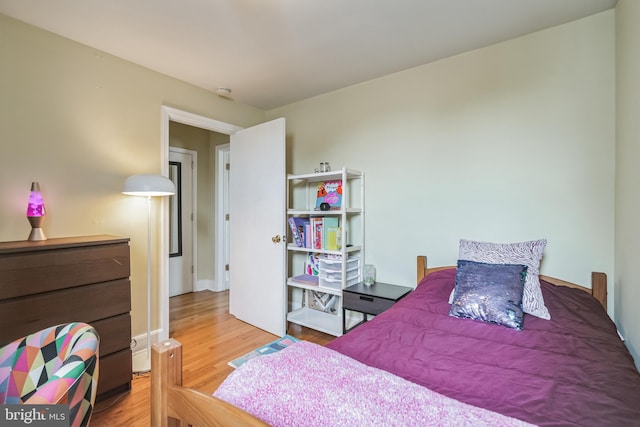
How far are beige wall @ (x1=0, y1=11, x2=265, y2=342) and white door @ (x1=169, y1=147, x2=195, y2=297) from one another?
1501 mm

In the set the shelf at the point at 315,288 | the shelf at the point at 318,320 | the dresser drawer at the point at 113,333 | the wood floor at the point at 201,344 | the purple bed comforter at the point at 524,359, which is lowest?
the wood floor at the point at 201,344

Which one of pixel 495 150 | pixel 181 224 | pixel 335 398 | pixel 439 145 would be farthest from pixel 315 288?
pixel 181 224

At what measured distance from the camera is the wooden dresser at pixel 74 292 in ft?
5.12

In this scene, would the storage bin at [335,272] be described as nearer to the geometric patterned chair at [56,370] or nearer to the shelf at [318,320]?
the shelf at [318,320]

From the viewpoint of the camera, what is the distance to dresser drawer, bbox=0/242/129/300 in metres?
1.55

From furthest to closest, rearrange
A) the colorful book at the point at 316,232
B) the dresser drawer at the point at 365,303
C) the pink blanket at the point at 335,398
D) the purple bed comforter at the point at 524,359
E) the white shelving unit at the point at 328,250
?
the colorful book at the point at 316,232 < the white shelving unit at the point at 328,250 < the dresser drawer at the point at 365,303 < the purple bed comforter at the point at 524,359 < the pink blanket at the point at 335,398

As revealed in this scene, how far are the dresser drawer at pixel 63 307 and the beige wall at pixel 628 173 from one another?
113 inches

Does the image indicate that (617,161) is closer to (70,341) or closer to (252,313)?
(70,341)

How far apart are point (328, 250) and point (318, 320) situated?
29.9 inches

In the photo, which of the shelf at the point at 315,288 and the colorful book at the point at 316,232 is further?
the colorful book at the point at 316,232

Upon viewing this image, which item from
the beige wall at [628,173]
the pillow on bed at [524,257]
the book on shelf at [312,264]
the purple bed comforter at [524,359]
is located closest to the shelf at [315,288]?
the book on shelf at [312,264]

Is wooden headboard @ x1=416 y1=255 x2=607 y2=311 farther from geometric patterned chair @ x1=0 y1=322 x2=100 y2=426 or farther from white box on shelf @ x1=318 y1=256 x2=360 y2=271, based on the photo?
geometric patterned chair @ x1=0 y1=322 x2=100 y2=426

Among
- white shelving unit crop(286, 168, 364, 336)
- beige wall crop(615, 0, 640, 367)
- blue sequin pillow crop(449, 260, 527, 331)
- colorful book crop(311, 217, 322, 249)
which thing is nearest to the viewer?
beige wall crop(615, 0, 640, 367)

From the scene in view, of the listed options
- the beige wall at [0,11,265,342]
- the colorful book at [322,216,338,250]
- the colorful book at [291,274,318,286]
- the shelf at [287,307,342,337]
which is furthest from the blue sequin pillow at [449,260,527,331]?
the beige wall at [0,11,265,342]
